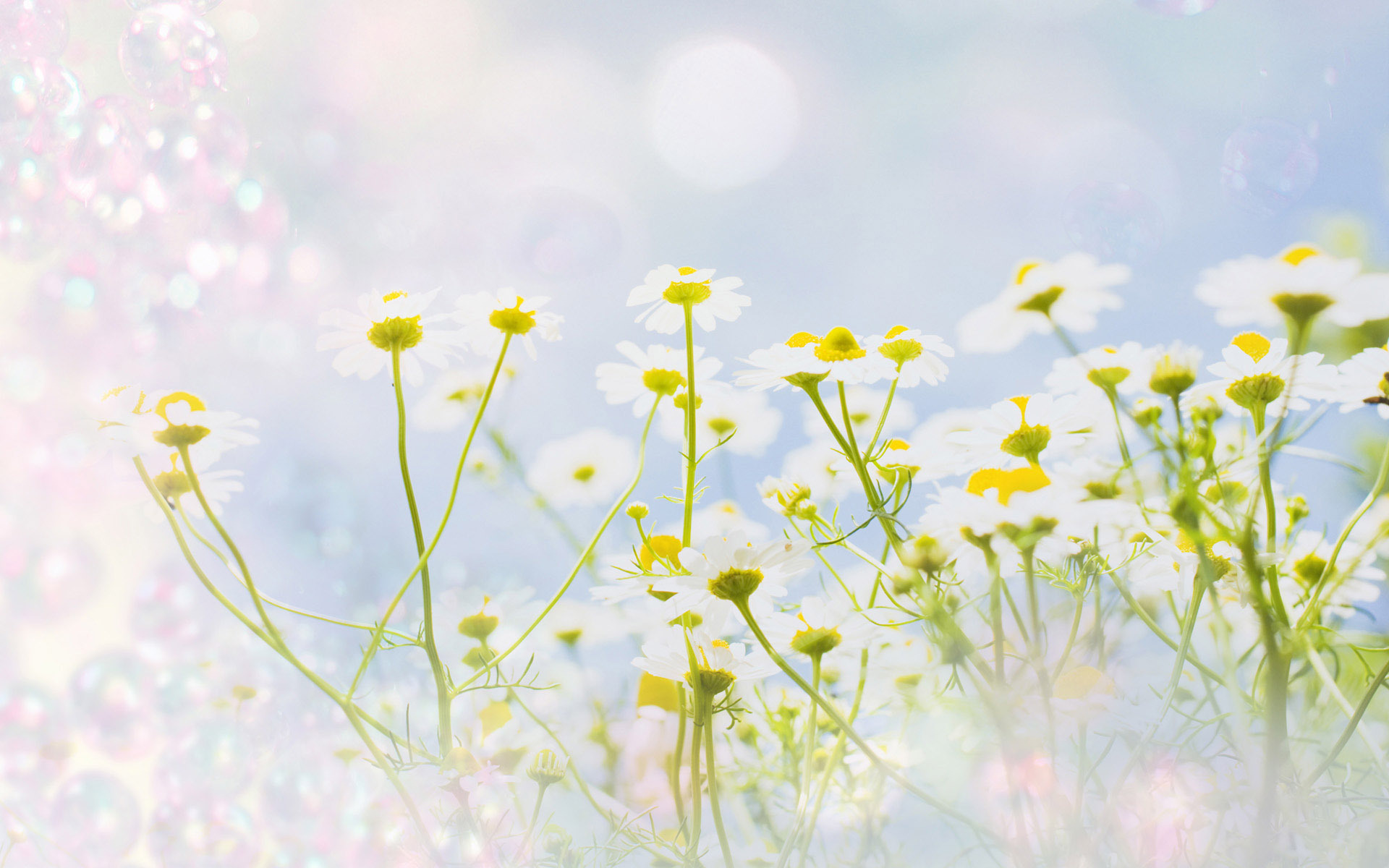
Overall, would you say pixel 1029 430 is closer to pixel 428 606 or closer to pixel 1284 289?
pixel 1284 289

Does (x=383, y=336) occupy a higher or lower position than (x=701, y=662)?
higher

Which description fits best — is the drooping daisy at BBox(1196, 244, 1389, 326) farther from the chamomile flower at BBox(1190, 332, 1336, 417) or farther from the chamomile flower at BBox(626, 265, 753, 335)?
the chamomile flower at BBox(626, 265, 753, 335)

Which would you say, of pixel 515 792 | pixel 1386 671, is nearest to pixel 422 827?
pixel 515 792

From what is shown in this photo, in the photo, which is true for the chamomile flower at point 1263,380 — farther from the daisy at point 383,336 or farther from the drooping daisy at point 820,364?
the daisy at point 383,336

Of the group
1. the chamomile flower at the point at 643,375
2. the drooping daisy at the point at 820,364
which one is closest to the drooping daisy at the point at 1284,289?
the drooping daisy at the point at 820,364

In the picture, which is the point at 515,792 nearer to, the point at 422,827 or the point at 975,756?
the point at 422,827

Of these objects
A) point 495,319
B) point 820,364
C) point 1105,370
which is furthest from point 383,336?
point 1105,370
